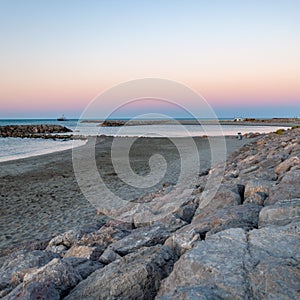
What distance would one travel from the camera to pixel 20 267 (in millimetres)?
4191

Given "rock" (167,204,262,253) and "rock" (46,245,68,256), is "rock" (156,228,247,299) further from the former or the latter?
"rock" (46,245,68,256)

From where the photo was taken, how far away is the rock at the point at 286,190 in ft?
15.3

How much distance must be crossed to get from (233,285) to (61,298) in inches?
66.1

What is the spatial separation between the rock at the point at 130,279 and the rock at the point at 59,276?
11cm

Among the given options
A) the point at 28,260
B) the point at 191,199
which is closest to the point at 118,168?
the point at 191,199

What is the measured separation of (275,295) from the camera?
2.36m

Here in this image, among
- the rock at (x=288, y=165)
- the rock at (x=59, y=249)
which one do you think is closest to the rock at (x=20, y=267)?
the rock at (x=59, y=249)

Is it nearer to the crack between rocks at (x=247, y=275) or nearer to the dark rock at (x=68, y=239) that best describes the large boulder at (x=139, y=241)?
the dark rock at (x=68, y=239)

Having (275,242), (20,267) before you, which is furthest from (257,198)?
(20,267)

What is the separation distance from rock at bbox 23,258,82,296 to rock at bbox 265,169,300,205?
293cm

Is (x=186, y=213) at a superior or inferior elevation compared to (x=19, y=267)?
superior

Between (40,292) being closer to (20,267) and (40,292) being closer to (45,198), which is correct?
(20,267)

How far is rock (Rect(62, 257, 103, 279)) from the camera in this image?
3639mm

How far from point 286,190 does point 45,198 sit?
26.7 feet
